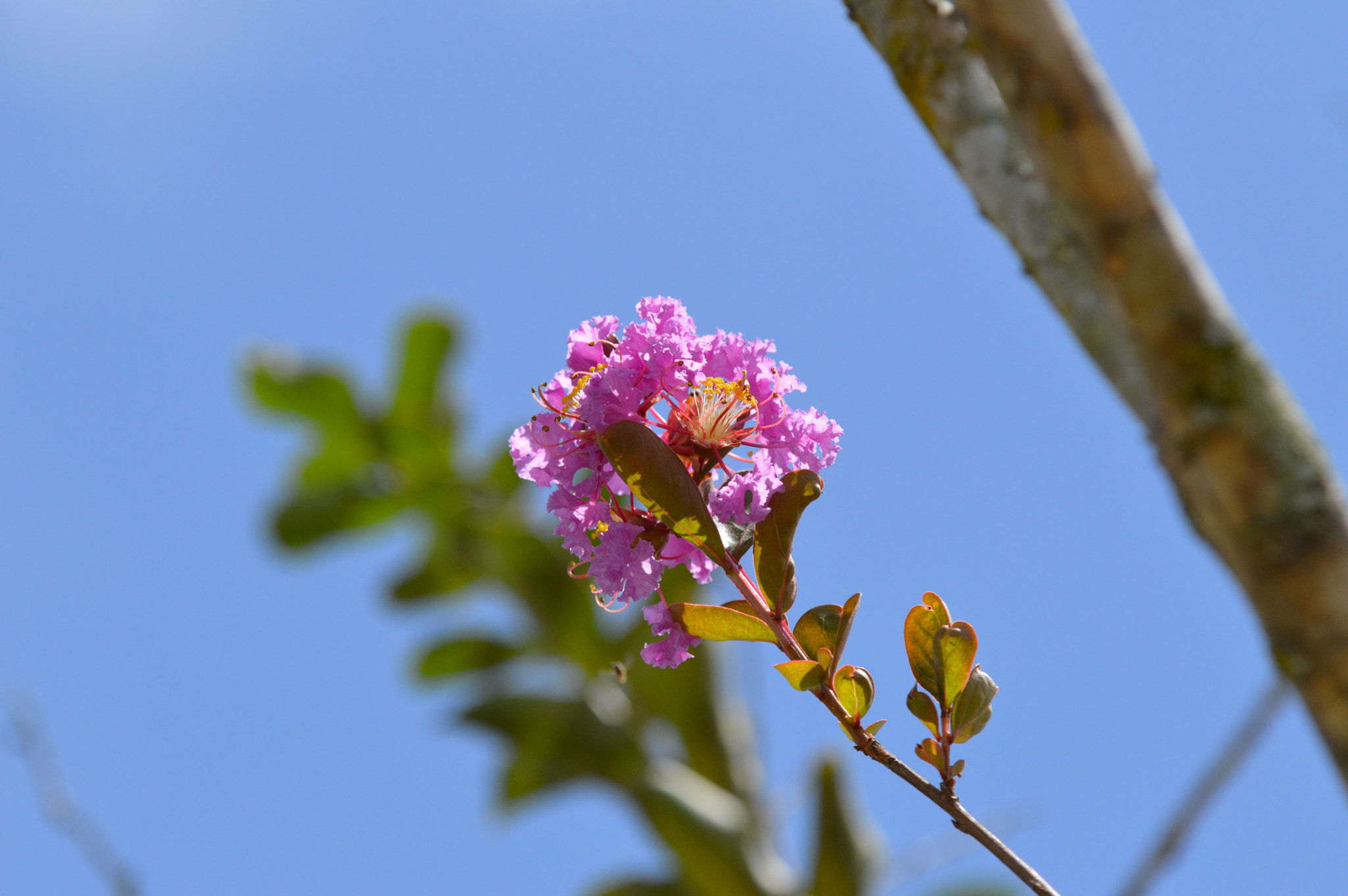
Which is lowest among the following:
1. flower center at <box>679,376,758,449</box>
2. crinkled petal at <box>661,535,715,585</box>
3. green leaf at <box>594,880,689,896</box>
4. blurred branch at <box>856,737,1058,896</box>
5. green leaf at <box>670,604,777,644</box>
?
green leaf at <box>594,880,689,896</box>

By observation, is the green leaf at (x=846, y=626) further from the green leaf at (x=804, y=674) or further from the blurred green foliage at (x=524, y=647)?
the blurred green foliage at (x=524, y=647)

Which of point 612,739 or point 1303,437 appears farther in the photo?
point 612,739

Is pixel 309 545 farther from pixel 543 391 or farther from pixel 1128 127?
pixel 1128 127

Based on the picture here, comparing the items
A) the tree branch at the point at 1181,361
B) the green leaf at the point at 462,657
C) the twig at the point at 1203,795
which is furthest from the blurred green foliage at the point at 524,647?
the tree branch at the point at 1181,361

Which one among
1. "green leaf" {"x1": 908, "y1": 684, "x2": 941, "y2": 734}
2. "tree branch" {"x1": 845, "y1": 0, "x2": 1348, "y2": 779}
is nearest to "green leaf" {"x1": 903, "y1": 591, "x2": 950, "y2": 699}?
"green leaf" {"x1": 908, "y1": 684, "x2": 941, "y2": 734}

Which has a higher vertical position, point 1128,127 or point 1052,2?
point 1052,2

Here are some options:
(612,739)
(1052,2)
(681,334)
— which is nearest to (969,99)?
(1052,2)

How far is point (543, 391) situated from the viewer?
4.27 ft

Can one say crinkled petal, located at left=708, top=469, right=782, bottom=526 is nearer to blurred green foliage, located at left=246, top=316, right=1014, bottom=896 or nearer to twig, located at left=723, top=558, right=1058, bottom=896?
twig, located at left=723, top=558, right=1058, bottom=896

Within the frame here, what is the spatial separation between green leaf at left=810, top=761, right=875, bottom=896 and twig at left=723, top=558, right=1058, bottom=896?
3978 mm

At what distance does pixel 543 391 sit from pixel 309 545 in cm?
Result: 475

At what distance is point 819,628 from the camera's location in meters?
1.24

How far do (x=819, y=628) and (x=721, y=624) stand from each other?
0.42ft

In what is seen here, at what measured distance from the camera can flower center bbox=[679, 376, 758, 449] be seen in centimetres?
127
